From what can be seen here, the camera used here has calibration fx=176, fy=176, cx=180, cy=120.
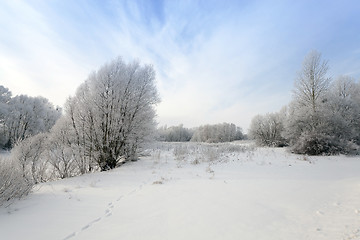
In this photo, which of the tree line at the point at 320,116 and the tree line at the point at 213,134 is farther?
the tree line at the point at 213,134

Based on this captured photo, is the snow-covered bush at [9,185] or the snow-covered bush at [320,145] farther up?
the snow-covered bush at [320,145]

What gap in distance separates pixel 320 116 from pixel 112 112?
16513mm

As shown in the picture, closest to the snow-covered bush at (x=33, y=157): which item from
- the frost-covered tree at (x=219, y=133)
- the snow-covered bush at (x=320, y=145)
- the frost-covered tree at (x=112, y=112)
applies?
the frost-covered tree at (x=112, y=112)

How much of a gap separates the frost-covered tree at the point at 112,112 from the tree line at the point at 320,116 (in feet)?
41.4

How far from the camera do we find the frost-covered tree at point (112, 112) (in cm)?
1016

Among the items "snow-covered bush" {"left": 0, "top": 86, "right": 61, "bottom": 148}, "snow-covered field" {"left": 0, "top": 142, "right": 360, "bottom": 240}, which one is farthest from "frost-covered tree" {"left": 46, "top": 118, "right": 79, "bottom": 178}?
"snow-covered bush" {"left": 0, "top": 86, "right": 61, "bottom": 148}

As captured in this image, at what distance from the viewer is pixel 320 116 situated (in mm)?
14852

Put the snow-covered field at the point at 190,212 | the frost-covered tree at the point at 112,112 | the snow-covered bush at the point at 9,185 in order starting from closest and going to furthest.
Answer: the snow-covered field at the point at 190,212 < the snow-covered bush at the point at 9,185 < the frost-covered tree at the point at 112,112

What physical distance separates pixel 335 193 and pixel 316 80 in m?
16.9

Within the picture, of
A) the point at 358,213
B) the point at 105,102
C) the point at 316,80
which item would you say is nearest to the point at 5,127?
the point at 105,102

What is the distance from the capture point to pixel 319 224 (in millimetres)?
2920

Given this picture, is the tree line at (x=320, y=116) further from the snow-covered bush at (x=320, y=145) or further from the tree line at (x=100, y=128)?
the tree line at (x=100, y=128)

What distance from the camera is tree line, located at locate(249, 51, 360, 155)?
13688mm

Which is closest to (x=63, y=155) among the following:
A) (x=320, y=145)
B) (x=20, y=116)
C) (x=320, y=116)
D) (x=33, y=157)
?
(x=33, y=157)
